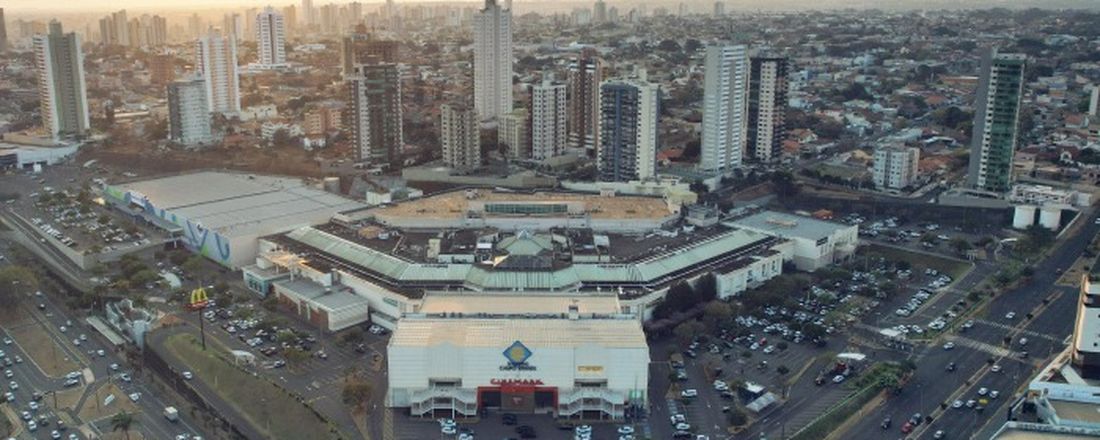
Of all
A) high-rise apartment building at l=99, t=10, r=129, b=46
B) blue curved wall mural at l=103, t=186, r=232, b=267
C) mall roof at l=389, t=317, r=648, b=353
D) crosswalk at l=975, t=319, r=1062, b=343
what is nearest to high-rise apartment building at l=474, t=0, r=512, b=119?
blue curved wall mural at l=103, t=186, r=232, b=267

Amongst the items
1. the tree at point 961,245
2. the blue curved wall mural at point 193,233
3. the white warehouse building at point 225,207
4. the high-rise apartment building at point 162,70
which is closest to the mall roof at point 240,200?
the white warehouse building at point 225,207

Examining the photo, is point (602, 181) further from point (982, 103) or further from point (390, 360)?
point (390, 360)

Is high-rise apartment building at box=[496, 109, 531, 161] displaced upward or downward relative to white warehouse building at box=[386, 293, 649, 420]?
upward

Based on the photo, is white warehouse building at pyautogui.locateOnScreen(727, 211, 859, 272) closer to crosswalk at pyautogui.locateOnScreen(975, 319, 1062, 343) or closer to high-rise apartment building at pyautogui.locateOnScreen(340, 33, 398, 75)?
crosswalk at pyautogui.locateOnScreen(975, 319, 1062, 343)

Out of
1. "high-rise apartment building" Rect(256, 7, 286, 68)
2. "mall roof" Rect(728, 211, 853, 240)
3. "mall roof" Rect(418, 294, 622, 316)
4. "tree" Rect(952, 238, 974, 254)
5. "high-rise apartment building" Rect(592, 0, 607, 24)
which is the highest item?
"high-rise apartment building" Rect(592, 0, 607, 24)

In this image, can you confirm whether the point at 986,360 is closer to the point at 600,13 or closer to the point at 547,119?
the point at 547,119

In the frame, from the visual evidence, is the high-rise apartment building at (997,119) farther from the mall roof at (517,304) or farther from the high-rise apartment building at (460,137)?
the high-rise apartment building at (460,137)
